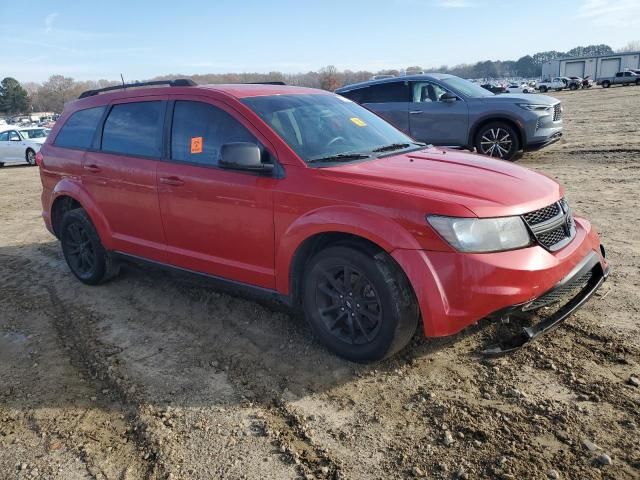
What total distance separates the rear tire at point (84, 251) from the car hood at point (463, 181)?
9.23 ft

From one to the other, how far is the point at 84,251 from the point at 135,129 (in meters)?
1.51

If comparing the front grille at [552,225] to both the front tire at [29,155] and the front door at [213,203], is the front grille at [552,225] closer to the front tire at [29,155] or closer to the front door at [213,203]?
the front door at [213,203]

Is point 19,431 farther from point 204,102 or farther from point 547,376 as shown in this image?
point 547,376

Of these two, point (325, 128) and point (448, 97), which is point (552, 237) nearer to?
point (325, 128)

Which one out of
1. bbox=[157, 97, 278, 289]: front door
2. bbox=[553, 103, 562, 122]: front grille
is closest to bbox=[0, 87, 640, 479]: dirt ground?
bbox=[157, 97, 278, 289]: front door

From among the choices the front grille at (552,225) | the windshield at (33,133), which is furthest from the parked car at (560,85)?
the front grille at (552,225)

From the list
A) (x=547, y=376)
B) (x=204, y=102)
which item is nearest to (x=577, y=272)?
(x=547, y=376)

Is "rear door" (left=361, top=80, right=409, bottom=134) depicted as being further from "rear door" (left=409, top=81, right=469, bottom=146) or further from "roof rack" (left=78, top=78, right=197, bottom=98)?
"roof rack" (left=78, top=78, right=197, bottom=98)

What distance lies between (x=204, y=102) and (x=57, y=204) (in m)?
2.44

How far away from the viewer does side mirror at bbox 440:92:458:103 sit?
10.2 meters

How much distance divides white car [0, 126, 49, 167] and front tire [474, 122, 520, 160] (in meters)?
16.8

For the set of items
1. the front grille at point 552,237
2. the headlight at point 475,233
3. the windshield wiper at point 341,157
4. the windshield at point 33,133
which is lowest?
the front grille at point 552,237

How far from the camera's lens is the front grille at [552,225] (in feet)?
10.3

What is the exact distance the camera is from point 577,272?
3275 millimetres
